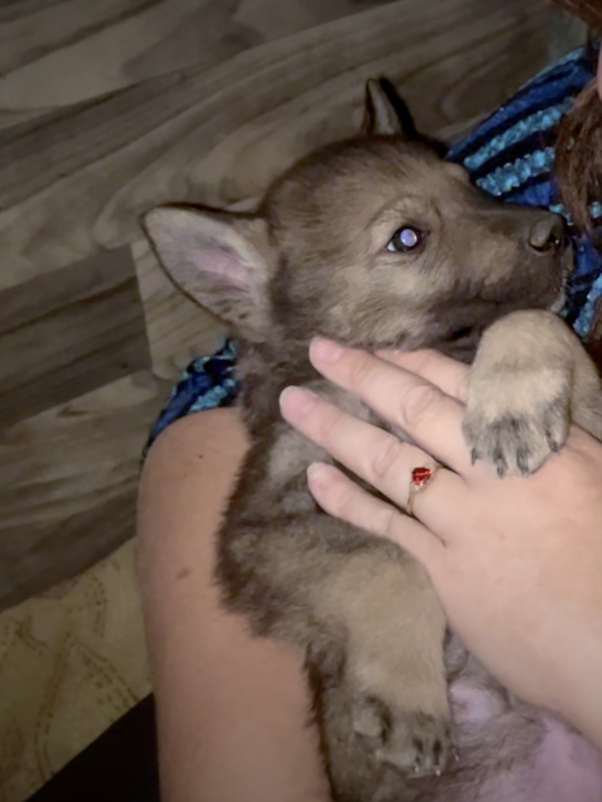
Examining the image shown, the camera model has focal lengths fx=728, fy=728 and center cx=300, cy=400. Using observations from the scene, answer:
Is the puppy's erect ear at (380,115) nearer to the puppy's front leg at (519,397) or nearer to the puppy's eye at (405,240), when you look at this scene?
the puppy's eye at (405,240)

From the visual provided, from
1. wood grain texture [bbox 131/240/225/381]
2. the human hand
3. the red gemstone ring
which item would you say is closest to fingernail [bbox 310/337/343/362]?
the human hand

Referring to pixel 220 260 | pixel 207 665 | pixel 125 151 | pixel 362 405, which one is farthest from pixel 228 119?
pixel 207 665

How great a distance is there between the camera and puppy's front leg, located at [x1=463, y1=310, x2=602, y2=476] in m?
1.40

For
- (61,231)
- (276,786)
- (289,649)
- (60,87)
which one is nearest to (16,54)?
(60,87)

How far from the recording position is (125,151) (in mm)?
2125

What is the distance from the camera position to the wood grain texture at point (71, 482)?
95.7 inches

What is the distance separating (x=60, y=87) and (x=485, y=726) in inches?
73.6

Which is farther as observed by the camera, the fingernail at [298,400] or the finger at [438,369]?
Result: the fingernail at [298,400]

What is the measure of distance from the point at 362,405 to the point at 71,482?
127 centimetres

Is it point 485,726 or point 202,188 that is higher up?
point 202,188

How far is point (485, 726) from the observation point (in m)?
1.53

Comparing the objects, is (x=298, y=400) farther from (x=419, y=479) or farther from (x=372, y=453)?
(x=419, y=479)

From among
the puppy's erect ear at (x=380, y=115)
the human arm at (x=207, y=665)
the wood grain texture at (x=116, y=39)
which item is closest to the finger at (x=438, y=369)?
the human arm at (x=207, y=665)

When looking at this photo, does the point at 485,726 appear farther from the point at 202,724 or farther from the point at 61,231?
the point at 61,231
